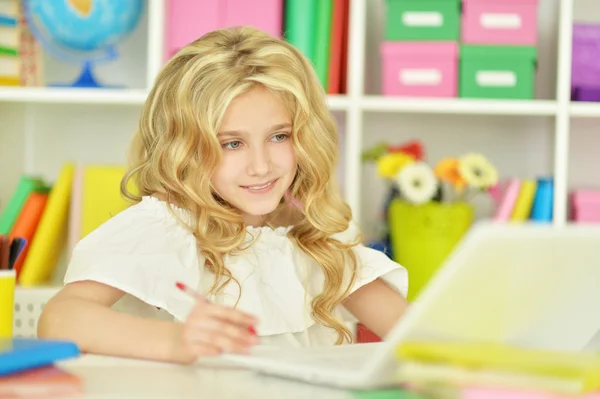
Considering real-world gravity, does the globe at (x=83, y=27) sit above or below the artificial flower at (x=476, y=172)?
above

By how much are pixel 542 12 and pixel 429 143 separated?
0.49 m

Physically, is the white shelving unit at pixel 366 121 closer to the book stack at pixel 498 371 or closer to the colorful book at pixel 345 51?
the colorful book at pixel 345 51

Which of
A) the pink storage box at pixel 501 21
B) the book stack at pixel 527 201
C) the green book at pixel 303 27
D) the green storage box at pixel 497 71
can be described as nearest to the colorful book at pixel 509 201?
the book stack at pixel 527 201

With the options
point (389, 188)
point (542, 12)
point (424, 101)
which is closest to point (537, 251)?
point (424, 101)

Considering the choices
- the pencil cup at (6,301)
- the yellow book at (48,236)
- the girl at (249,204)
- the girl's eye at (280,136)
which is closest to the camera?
the pencil cup at (6,301)

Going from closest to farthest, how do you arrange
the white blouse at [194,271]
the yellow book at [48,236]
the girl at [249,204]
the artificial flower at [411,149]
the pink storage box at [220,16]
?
the white blouse at [194,271], the girl at [249,204], the yellow book at [48,236], the pink storage box at [220,16], the artificial flower at [411,149]

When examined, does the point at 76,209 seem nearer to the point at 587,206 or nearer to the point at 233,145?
the point at 233,145

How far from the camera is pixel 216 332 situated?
2.88 ft

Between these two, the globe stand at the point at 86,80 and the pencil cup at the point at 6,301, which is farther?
the globe stand at the point at 86,80

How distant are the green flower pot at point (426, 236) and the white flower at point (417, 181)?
0.16 feet

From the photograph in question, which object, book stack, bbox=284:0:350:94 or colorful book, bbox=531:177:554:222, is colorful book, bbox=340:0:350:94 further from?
colorful book, bbox=531:177:554:222

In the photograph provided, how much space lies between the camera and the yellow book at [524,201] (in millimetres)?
2361

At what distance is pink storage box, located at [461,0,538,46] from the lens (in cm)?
238

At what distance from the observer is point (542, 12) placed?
270cm
